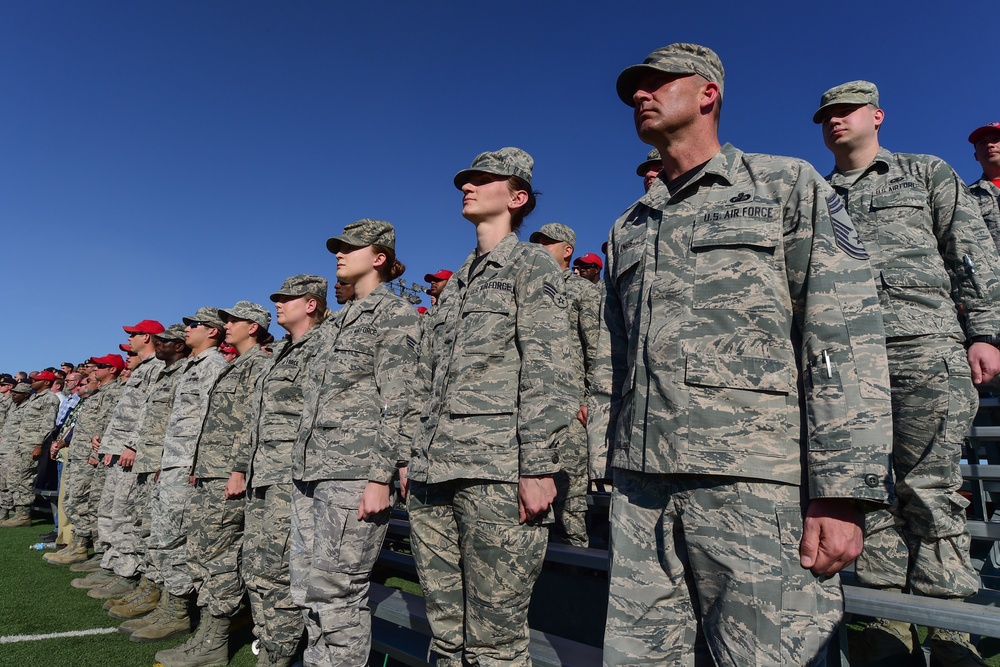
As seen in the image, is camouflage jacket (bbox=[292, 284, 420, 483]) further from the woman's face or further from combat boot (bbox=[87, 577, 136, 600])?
combat boot (bbox=[87, 577, 136, 600])

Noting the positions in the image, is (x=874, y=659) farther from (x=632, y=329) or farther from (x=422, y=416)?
(x=422, y=416)

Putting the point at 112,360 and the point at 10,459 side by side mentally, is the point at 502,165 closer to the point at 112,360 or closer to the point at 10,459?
the point at 112,360

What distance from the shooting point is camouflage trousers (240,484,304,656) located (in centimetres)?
335

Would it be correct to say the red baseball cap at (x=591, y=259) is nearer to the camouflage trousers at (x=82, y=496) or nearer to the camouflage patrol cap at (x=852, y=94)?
the camouflage patrol cap at (x=852, y=94)

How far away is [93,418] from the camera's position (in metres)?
8.09

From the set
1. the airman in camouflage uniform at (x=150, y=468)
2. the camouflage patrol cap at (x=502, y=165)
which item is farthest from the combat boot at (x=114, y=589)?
the camouflage patrol cap at (x=502, y=165)

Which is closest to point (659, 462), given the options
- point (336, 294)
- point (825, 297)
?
point (825, 297)

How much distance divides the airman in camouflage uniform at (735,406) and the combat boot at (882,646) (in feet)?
4.76

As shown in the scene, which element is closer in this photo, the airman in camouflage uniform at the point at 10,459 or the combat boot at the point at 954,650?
the combat boot at the point at 954,650

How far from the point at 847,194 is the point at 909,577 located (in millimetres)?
1587

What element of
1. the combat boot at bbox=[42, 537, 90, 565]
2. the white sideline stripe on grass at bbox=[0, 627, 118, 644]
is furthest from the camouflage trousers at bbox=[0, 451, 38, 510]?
the white sideline stripe on grass at bbox=[0, 627, 118, 644]

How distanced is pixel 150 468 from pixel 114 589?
4.52ft

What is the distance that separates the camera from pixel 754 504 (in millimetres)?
1351

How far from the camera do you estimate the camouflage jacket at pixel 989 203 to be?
380 cm
